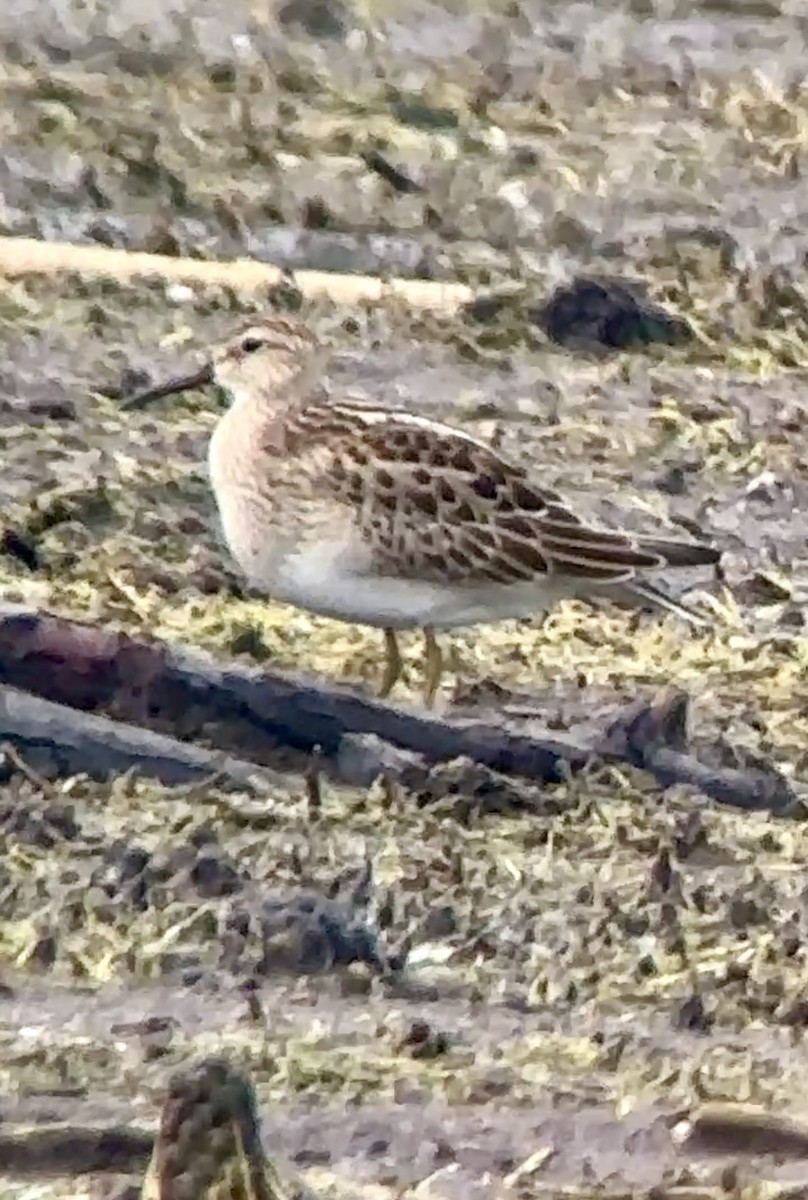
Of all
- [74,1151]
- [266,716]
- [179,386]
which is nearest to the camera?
[74,1151]

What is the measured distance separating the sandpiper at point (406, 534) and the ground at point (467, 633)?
21 cm

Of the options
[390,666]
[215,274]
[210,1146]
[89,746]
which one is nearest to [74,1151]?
[210,1146]

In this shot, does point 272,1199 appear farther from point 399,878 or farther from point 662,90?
point 662,90

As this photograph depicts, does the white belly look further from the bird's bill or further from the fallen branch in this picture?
the fallen branch

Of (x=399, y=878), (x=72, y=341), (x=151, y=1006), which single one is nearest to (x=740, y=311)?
(x=72, y=341)

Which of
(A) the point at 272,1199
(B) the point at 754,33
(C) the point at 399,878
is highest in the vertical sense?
(A) the point at 272,1199

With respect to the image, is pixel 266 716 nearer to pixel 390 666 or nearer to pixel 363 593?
pixel 363 593

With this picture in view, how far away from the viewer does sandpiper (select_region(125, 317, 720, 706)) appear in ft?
22.3

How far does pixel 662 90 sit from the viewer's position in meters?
12.8

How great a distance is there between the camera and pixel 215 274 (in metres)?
9.71

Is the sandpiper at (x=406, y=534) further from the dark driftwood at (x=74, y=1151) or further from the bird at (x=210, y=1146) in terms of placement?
the bird at (x=210, y=1146)

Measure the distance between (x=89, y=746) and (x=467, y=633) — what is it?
1.59m

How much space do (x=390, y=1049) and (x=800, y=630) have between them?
2733 mm

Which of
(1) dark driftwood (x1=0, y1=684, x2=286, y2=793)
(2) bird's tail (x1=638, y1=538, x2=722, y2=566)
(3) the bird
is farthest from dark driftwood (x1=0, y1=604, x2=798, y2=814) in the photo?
(3) the bird
